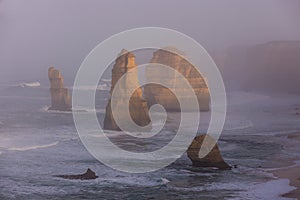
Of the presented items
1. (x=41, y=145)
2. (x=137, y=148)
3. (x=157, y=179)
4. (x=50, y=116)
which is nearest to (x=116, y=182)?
(x=157, y=179)

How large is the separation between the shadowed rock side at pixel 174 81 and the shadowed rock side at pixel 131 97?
20866 mm

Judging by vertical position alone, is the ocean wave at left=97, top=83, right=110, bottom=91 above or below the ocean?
above

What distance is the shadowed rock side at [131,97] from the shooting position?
48.6 meters

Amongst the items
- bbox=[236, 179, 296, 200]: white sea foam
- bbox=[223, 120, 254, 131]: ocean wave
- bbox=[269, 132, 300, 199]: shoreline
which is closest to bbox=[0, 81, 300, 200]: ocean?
bbox=[236, 179, 296, 200]: white sea foam

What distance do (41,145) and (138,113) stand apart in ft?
41.2

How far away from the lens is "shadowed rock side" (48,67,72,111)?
219ft

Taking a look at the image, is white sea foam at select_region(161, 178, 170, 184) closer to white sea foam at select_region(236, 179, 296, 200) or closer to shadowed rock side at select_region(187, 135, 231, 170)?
shadowed rock side at select_region(187, 135, 231, 170)

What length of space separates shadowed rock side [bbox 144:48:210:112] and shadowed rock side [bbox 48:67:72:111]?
12.6 metres

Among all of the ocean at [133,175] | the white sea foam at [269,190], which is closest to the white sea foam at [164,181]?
the ocean at [133,175]

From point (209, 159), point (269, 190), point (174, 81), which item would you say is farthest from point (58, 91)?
point (269, 190)

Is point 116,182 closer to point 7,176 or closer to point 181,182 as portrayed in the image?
point 181,182

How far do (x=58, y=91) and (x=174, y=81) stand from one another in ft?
58.6

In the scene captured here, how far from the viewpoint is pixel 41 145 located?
39875 millimetres

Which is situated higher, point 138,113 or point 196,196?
point 138,113
